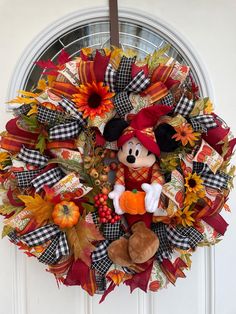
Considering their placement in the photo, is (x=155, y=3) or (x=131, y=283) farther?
(x=155, y=3)

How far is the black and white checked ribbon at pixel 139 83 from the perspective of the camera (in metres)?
0.78

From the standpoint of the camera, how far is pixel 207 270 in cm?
107

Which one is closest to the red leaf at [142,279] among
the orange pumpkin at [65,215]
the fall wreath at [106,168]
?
the fall wreath at [106,168]

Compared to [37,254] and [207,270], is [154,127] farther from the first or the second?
[207,270]

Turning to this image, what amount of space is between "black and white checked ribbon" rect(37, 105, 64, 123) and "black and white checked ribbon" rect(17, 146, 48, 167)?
0.08m

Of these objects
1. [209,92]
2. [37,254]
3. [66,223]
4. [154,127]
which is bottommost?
[37,254]

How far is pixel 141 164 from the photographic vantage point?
2.63 ft

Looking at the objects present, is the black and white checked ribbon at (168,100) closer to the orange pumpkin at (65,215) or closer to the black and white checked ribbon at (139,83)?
the black and white checked ribbon at (139,83)

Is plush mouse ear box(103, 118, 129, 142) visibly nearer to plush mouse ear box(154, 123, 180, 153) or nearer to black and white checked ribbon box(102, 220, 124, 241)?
plush mouse ear box(154, 123, 180, 153)

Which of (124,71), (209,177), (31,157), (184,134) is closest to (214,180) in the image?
(209,177)

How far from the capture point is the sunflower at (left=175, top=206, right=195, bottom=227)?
2.69 feet

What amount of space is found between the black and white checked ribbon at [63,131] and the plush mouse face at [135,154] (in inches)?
5.0

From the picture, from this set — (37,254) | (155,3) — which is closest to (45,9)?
(155,3)

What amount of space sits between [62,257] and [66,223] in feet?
Result: 0.32
